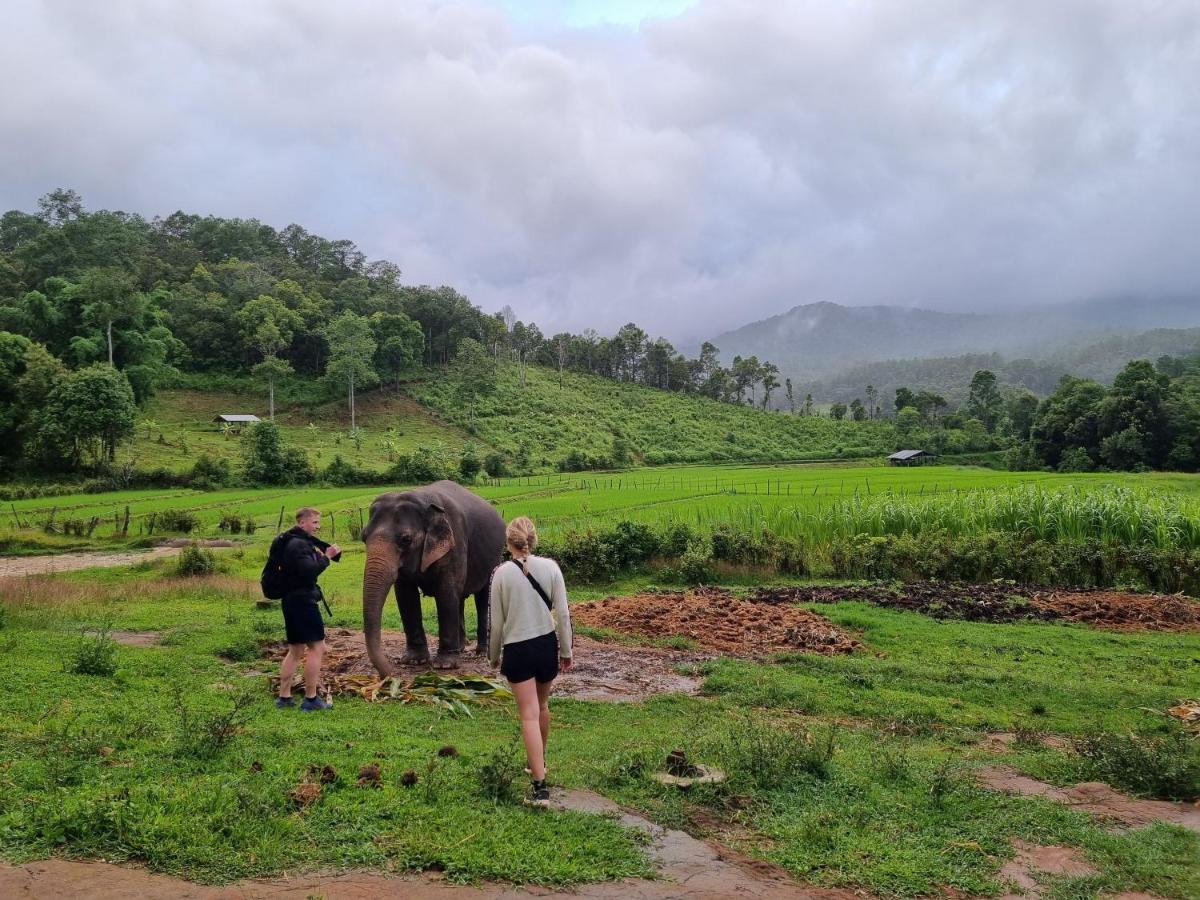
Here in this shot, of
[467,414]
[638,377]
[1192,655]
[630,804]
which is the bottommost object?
[1192,655]

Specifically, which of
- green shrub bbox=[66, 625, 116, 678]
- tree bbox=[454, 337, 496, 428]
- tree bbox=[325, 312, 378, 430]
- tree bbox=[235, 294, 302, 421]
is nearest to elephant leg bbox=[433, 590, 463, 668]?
green shrub bbox=[66, 625, 116, 678]

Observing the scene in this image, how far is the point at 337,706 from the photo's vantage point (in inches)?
321

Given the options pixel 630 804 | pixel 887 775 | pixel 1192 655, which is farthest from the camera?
pixel 1192 655

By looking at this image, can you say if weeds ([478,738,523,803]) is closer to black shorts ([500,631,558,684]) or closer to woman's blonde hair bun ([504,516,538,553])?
black shorts ([500,631,558,684])

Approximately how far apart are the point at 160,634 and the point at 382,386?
245 feet

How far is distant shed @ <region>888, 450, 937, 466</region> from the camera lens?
83.2 metres

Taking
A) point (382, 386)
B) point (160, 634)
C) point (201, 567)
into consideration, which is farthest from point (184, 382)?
point (160, 634)

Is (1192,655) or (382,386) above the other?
(382,386)

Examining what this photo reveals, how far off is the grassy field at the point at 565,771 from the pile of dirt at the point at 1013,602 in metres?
3.99

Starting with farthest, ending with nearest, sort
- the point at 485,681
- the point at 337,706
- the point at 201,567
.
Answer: the point at 201,567, the point at 485,681, the point at 337,706

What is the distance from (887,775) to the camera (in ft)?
21.7

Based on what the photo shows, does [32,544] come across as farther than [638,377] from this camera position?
No

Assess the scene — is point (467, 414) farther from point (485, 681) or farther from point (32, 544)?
point (485, 681)

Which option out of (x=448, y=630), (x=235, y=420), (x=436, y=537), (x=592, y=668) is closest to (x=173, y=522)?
(x=448, y=630)
